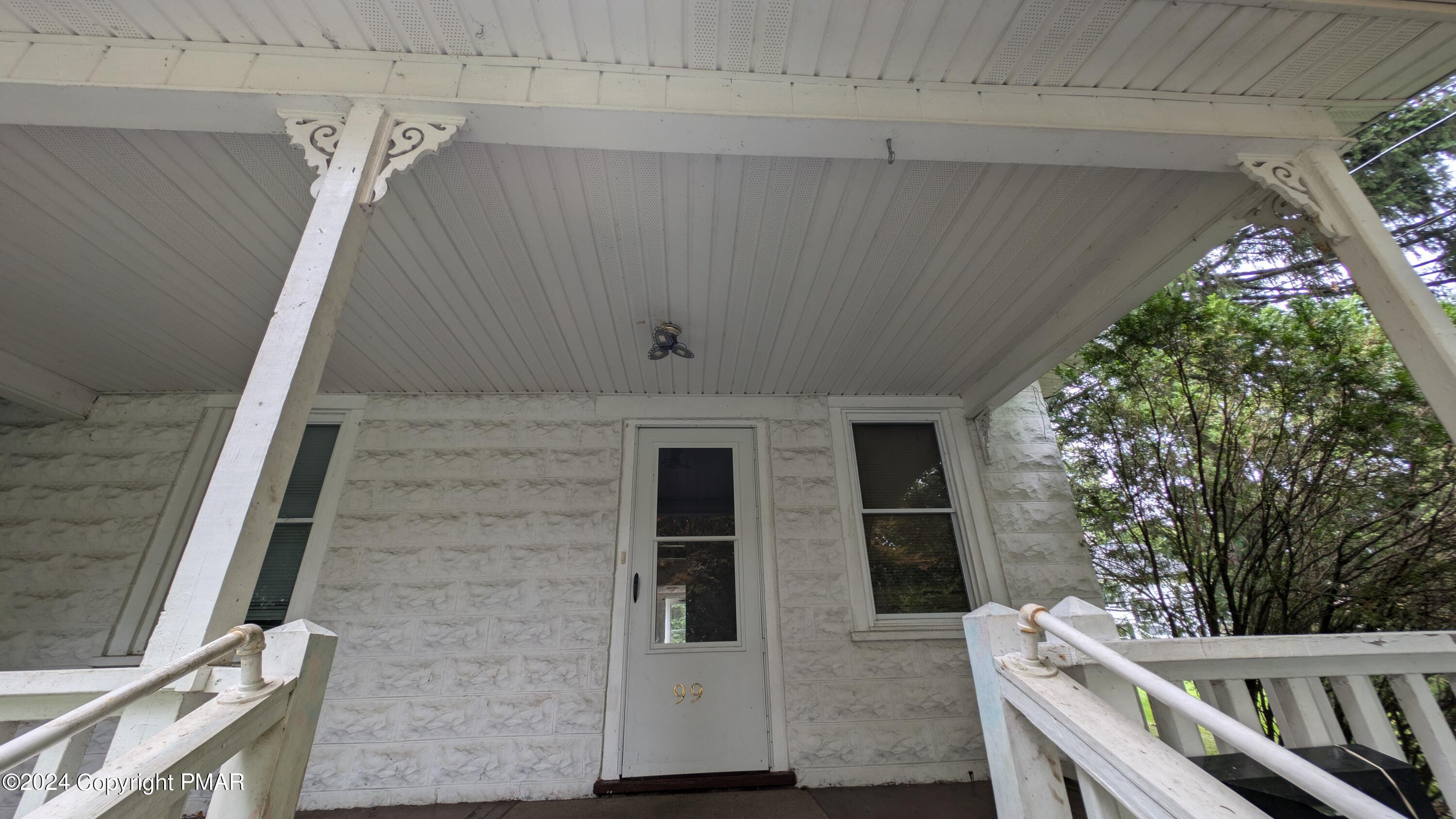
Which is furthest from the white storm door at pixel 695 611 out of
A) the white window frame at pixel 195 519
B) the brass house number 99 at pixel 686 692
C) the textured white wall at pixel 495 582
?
Result: the white window frame at pixel 195 519

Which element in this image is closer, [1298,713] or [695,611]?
[1298,713]

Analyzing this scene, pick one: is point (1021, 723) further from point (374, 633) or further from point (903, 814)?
point (374, 633)

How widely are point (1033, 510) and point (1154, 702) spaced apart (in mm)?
2366

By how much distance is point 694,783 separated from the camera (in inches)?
107

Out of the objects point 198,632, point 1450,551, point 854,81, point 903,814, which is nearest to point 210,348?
point 198,632

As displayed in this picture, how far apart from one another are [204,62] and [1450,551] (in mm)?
5234

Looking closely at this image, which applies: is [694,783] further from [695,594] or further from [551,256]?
[551,256]

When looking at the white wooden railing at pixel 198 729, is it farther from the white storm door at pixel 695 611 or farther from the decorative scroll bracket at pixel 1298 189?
the decorative scroll bracket at pixel 1298 189

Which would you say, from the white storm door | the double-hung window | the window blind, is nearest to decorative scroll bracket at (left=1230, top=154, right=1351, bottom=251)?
the double-hung window

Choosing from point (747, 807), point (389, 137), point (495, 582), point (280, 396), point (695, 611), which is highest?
point (389, 137)

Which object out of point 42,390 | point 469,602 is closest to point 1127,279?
point 469,602

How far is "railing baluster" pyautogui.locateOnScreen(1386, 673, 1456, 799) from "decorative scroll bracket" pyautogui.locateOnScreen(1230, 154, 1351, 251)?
4.01ft

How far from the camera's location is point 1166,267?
220cm

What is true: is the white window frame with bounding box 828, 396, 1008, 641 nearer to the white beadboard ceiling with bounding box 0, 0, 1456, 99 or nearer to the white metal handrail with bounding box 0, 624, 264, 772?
the white beadboard ceiling with bounding box 0, 0, 1456, 99
